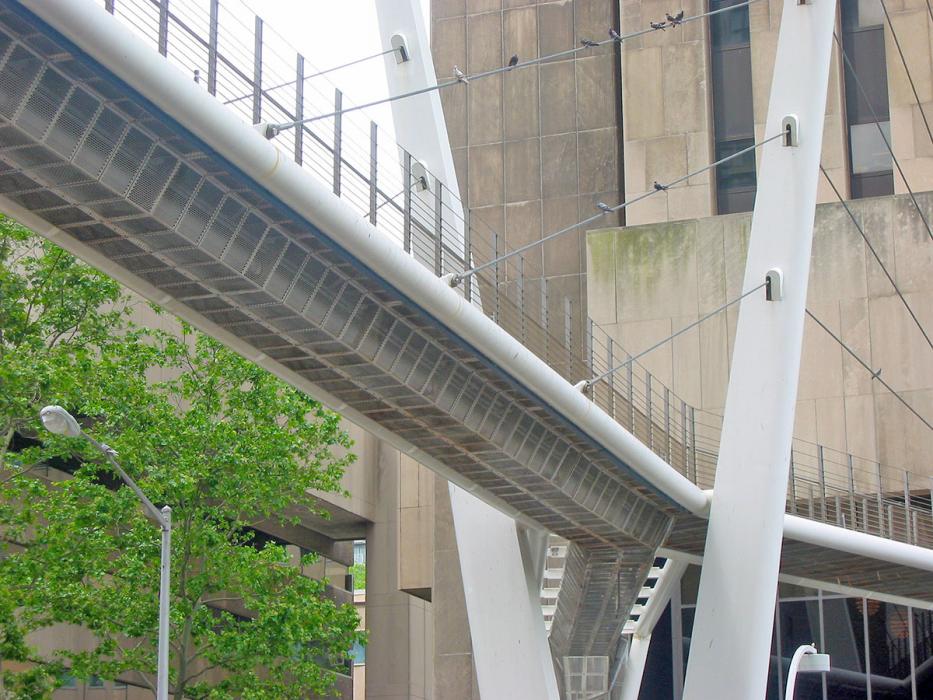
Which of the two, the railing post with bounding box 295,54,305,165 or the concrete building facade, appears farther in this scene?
the concrete building facade

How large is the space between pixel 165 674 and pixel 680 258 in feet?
80.2

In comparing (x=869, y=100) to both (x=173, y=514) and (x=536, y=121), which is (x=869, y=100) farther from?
(x=173, y=514)

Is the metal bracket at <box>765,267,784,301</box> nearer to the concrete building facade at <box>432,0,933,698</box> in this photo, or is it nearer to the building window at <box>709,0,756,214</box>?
the concrete building facade at <box>432,0,933,698</box>

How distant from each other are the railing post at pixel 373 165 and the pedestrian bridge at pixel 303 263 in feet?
0.12

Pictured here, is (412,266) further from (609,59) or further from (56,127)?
(609,59)

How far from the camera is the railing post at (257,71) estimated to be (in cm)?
1852

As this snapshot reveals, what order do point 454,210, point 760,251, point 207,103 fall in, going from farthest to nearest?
point 760,251 → point 454,210 → point 207,103

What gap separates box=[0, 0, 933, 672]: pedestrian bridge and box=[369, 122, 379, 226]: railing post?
38mm

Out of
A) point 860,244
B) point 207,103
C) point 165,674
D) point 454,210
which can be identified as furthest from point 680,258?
point 207,103

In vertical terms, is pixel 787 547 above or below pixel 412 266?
above

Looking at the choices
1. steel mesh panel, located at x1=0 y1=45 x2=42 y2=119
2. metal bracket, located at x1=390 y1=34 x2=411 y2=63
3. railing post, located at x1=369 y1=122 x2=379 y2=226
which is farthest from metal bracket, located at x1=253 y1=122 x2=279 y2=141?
metal bracket, located at x1=390 y1=34 x2=411 y2=63

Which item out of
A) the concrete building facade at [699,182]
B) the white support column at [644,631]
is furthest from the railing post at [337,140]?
the concrete building facade at [699,182]

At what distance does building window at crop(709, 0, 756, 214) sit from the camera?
1930 inches

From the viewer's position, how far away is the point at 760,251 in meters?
30.7
